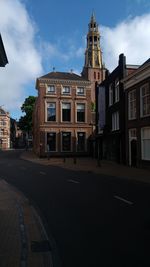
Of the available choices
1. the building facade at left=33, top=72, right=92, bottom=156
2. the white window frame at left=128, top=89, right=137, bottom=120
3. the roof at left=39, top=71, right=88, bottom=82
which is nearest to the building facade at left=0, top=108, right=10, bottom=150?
the roof at left=39, top=71, right=88, bottom=82

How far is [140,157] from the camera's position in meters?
31.5

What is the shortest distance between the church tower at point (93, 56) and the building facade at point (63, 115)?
51100 mm

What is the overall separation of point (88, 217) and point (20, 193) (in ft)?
19.3

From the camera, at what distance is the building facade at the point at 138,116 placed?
3045 centimetres

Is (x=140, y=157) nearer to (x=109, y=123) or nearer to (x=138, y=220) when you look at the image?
→ (x=109, y=123)

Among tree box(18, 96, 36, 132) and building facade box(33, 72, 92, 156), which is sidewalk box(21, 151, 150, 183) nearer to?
building facade box(33, 72, 92, 156)

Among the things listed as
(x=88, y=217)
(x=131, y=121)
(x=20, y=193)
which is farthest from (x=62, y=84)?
(x=88, y=217)

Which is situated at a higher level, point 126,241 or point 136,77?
point 136,77

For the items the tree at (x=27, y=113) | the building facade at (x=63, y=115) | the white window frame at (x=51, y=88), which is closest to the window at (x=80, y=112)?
the building facade at (x=63, y=115)

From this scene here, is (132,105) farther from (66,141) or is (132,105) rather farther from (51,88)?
(51,88)

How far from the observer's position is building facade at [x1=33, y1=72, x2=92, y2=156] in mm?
57312

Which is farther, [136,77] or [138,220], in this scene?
[136,77]

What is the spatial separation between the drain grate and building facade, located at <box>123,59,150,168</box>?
2316 cm

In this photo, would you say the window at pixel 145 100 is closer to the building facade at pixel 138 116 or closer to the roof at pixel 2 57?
the building facade at pixel 138 116
